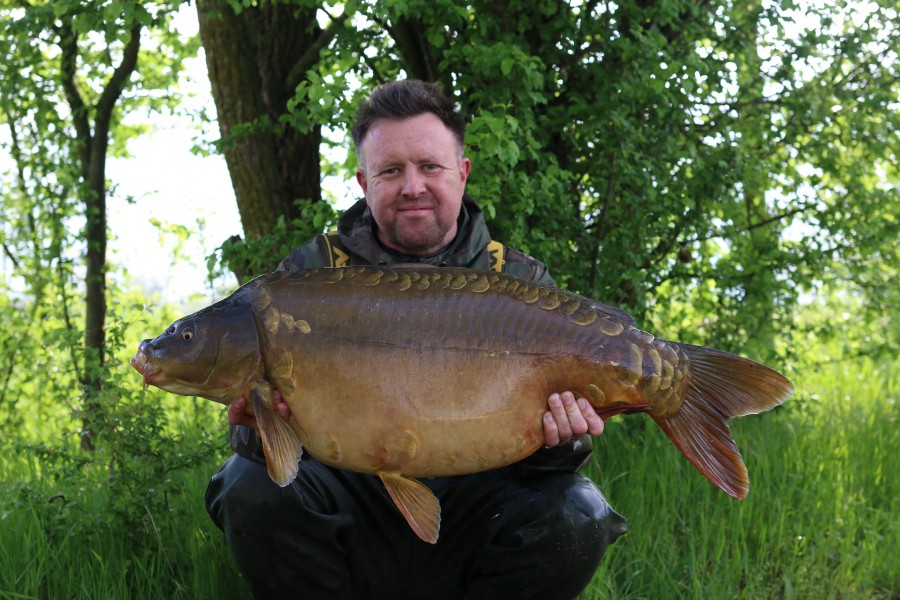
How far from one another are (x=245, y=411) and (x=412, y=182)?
0.92 meters

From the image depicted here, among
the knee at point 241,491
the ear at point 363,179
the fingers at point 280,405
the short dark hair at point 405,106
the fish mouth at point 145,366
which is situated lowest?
the knee at point 241,491

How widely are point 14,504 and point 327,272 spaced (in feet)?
4.68

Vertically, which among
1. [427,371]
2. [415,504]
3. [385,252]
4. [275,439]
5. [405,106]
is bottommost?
[415,504]

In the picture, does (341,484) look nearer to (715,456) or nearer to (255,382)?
(255,382)

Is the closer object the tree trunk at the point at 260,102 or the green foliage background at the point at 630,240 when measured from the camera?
the green foliage background at the point at 630,240

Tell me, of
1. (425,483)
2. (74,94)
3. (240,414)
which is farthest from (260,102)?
(240,414)

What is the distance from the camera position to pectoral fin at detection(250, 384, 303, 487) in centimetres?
208

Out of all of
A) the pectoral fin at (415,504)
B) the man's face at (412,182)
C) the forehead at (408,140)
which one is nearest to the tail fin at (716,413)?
the pectoral fin at (415,504)

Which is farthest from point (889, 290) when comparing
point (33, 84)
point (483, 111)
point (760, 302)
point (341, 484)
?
point (33, 84)

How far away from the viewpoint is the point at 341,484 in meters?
2.62

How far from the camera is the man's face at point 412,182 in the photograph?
2.83m

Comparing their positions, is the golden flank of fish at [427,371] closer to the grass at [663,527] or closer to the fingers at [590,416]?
the fingers at [590,416]

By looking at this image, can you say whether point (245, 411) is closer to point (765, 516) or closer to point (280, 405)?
point (280, 405)

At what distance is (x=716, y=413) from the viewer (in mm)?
2209
